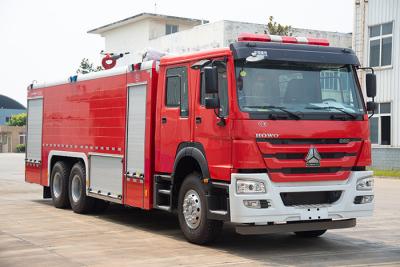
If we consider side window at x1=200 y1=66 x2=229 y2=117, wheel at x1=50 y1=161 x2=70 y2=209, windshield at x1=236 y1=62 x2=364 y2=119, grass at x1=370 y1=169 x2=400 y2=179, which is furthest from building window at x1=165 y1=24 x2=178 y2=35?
side window at x1=200 y1=66 x2=229 y2=117

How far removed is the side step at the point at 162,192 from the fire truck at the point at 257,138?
0.06 feet

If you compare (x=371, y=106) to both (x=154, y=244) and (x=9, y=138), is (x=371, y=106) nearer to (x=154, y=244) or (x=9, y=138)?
(x=154, y=244)

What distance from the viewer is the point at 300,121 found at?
927 cm

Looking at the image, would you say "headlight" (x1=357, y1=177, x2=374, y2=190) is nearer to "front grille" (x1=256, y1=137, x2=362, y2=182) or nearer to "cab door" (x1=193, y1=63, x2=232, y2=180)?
"front grille" (x1=256, y1=137, x2=362, y2=182)

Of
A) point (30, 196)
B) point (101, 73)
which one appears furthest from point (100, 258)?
point (30, 196)

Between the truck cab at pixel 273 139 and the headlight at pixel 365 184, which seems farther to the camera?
the headlight at pixel 365 184

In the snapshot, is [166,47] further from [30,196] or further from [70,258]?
[70,258]

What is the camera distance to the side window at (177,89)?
1031cm

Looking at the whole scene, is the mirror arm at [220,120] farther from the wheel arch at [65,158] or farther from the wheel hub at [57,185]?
the wheel hub at [57,185]

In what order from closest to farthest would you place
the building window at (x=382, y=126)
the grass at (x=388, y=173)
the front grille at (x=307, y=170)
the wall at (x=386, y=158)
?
the front grille at (x=307, y=170) < the grass at (x=388, y=173) < the wall at (x=386, y=158) < the building window at (x=382, y=126)

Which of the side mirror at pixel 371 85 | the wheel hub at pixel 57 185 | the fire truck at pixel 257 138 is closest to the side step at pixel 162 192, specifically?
the fire truck at pixel 257 138

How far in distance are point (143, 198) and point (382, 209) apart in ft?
22.0

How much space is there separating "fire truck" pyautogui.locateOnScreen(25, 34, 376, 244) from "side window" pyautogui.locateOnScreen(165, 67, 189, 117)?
2 cm

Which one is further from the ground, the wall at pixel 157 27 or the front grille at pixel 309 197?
the wall at pixel 157 27
